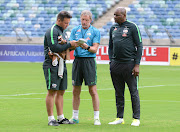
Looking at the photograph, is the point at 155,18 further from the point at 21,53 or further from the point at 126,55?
the point at 126,55

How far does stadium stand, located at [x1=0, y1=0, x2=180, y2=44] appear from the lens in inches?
1353

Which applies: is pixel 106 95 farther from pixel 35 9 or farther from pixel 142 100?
pixel 35 9

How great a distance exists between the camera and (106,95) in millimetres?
14422

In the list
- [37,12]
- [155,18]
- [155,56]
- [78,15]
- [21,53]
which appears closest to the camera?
[155,56]

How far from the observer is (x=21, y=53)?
112 ft

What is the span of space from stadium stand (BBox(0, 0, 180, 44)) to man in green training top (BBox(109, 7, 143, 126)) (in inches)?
925

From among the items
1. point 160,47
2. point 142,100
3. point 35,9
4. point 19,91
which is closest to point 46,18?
point 35,9

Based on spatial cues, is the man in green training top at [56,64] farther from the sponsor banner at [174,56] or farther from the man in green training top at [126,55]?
the sponsor banner at [174,56]

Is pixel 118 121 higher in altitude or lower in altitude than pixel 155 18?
lower

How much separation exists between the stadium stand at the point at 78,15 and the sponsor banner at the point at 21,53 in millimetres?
1804

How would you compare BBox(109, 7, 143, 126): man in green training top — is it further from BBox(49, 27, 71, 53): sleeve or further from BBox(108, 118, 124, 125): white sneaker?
BBox(49, 27, 71, 53): sleeve

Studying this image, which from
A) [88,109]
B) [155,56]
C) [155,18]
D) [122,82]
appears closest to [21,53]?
[155,56]

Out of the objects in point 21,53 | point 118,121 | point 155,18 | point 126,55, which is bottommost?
point 21,53

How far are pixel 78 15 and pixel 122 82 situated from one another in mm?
29211
